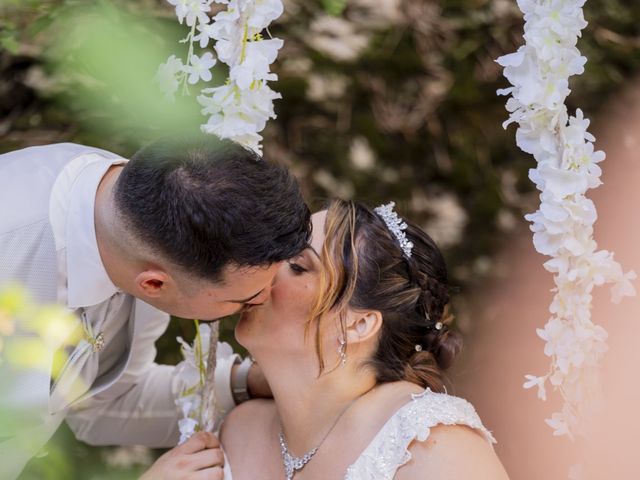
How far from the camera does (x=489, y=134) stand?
13.5ft

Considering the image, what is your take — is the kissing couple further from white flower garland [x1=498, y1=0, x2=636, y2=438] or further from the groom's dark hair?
white flower garland [x1=498, y1=0, x2=636, y2=438]

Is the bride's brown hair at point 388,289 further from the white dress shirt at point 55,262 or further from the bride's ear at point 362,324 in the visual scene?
the white dress shirt at point 55,262

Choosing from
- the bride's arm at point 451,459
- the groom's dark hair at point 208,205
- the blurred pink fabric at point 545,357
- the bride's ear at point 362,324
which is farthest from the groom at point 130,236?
the blurred pink fabric at point 545,357

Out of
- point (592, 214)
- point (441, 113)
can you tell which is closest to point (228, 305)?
point (592, 214)

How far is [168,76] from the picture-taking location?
1878 mm

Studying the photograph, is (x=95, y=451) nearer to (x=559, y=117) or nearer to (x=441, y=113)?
(x=441, y=113)

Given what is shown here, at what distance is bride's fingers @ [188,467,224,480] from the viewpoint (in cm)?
215

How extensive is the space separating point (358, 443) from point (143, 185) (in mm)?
774

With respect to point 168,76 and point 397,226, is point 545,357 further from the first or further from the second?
point 168,76

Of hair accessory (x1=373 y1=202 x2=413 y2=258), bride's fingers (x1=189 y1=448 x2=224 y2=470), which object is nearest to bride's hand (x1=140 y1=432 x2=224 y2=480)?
bride's fingers (x1=189 y1=448 x2=224 y2=470)

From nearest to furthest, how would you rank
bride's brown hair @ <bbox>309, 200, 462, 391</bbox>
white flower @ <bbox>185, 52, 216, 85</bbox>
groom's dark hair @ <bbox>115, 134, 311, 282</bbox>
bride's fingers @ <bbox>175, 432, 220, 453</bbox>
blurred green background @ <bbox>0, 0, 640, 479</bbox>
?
groom's dark hair @ <bbox>115, 134, 311, 282</bbox> < white flower @ <bbox>185, 52, 216, 85</bbox> < bride's brown hair @ <bbox>309, 200, 462, 391</bbox> < bride's fingers @ <bbox>175, 432, 220, 453</bbox> < blurred green background @ <bbox>0, 0, 640, 479</bbox>

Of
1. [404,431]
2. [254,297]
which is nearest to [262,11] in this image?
[254,297]

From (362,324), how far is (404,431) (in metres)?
0.29

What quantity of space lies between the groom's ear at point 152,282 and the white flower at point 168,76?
364 mm
